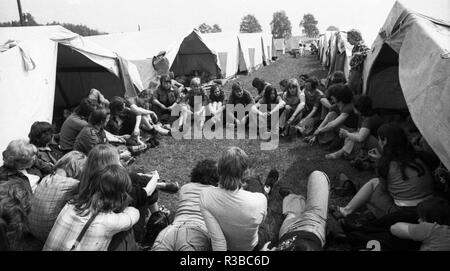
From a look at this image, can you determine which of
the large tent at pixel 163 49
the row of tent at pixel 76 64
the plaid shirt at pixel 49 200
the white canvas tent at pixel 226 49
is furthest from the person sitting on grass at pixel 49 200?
the white canvas tent at pixel 226 49

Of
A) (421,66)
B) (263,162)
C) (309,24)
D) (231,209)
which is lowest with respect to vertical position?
(309,24)

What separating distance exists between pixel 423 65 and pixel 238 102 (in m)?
3.97

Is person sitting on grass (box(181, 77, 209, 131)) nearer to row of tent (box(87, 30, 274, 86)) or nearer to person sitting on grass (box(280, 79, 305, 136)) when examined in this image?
person sitting on grass (box(280, 79, 305, 136))

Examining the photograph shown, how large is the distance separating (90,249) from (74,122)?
10.1 feet

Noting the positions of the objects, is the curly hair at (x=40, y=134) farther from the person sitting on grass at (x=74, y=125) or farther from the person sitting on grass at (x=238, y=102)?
the person sitting on grass at (x=238, y=102)

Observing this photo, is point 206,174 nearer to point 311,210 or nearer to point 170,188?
point 311,210

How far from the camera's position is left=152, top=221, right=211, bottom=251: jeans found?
2.63 metres

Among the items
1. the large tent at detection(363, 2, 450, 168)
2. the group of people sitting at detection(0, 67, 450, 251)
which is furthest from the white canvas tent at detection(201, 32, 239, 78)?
the group of people sitting at detection(0, 67, 450, 251)

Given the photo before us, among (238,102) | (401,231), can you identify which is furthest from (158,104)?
(401,231)

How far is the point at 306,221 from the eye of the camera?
3.00 metres

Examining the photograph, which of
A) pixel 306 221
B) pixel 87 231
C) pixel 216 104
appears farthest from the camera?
pixel 216 104

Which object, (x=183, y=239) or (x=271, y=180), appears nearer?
(x=183, y=239)

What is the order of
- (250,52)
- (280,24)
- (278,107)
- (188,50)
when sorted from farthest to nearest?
1. (280,24)
2. (250,52)
3. (188,50)
4. (278,107)
